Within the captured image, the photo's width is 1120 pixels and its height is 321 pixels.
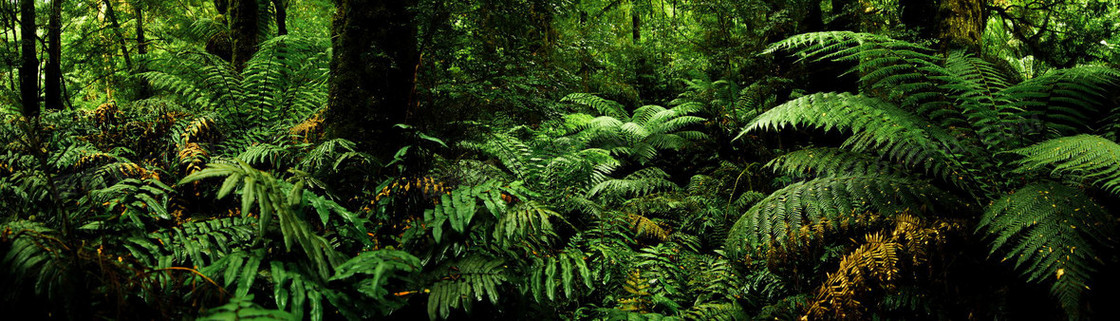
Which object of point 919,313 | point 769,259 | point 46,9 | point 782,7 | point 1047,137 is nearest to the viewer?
point 919,313

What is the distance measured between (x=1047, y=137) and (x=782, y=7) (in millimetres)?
3010

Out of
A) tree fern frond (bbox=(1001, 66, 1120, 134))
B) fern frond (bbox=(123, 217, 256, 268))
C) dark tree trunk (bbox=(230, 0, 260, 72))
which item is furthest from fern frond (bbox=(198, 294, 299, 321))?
dark tree trunk (bbox=(230, 0, 260, 72))

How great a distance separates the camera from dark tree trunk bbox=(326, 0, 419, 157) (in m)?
2.42

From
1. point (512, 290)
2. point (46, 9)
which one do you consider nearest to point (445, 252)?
point (512, 290)

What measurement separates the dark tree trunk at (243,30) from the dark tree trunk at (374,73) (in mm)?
2583

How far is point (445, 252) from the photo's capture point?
1579 mm

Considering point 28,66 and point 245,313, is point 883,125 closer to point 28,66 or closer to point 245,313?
point 245,313

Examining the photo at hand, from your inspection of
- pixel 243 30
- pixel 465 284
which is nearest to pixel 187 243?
pixel 465 284

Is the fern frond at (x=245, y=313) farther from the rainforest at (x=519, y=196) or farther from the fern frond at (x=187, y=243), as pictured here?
the fern frond at (x=187, y=243)

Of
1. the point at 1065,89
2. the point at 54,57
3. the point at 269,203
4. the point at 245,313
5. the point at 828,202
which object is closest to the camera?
the point at 245,313

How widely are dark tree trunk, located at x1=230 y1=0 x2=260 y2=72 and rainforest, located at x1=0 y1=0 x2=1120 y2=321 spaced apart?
1061 millimetres

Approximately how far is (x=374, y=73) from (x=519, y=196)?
1.39 m

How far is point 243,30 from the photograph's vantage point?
173 inches

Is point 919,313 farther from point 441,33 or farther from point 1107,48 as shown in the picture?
point 1107,48
